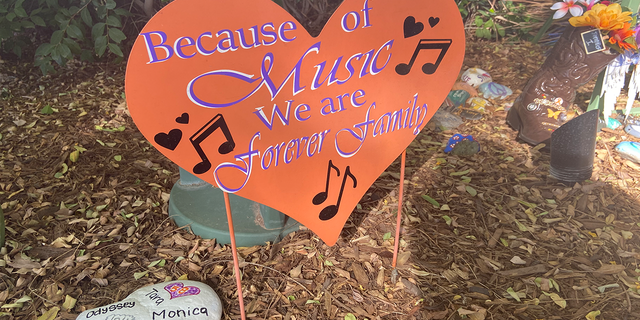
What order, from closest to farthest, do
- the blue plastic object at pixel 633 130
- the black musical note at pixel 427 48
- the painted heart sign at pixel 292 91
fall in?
the painted heart sign at pixel 292 91 → the black musical note at pixel 427 48 → the blue plastic object at pixel 633 130

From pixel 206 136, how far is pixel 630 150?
2945 millimetres

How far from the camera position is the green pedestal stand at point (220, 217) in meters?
2.02

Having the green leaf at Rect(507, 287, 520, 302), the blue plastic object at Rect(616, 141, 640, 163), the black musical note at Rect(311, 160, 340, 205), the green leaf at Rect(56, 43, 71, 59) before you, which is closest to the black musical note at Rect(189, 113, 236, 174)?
the black musical note at Rect(311, 160, 340, 205)

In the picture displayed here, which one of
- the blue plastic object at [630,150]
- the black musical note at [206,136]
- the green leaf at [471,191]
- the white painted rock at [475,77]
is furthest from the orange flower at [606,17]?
the black musical note at [206,136]

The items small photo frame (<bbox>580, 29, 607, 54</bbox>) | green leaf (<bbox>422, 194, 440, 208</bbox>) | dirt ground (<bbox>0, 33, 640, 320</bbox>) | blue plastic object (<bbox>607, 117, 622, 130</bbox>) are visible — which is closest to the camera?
dirt ground (<bbox>0, 33, 640, 320</bbox>)

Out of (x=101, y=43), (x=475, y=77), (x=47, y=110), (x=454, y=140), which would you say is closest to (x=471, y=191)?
(x=454, y=140)

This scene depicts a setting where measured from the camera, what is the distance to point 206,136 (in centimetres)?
128

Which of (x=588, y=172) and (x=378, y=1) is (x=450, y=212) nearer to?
(x=588, y=172)

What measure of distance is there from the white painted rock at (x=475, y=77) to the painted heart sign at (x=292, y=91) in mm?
2367

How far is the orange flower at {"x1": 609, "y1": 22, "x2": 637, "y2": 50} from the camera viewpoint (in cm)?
271

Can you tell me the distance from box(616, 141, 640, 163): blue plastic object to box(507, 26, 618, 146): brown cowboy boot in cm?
41

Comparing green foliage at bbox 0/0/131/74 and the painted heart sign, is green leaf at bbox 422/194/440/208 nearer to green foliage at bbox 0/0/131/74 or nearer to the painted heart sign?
the painted heart sign

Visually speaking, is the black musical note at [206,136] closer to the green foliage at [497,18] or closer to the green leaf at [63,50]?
the green leaf at [63,50]

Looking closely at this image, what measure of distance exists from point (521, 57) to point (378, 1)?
366 cm
